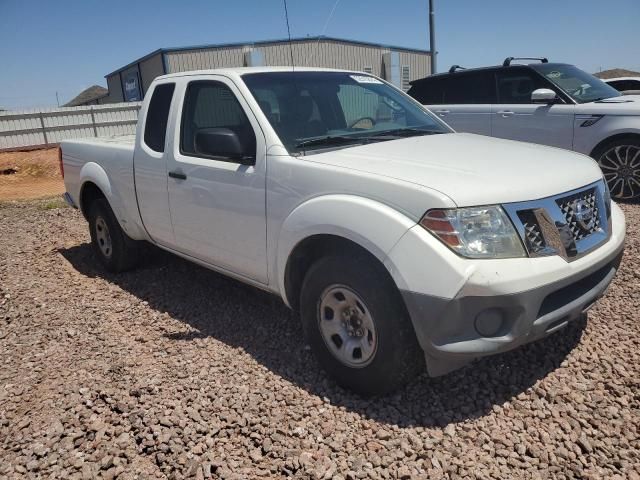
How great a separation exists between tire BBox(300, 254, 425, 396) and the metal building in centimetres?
1768

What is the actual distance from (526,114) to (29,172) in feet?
51.9

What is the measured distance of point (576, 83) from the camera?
7.44 meters

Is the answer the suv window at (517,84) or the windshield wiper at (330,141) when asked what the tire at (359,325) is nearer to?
the windshield wiper at (330,141)

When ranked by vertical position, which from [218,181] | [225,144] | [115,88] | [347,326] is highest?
[115,88]

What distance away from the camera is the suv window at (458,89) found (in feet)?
26.3

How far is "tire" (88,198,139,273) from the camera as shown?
517 cm

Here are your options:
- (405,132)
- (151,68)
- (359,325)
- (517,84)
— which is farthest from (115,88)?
(359,325)

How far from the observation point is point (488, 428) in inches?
106

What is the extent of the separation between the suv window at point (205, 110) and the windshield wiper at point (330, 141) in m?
0.59

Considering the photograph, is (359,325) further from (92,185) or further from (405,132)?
(92,185)

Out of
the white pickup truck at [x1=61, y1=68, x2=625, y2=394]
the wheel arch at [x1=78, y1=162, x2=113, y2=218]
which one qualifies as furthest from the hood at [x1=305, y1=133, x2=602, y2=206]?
the wheel arch at [x1=78, y1=162, x2=113, y2=218]

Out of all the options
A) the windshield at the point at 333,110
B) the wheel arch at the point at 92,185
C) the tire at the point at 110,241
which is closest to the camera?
the windshield at the point at 333,110

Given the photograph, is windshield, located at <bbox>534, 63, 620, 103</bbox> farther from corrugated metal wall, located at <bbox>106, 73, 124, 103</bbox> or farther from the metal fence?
corrugated metal wall, located at <bbox>106, 73, 124, 103</bbox>

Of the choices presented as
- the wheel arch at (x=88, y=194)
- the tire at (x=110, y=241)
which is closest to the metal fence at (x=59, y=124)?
the wheel arch at (x=88, y=194)
